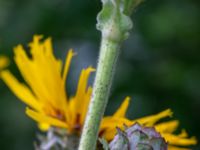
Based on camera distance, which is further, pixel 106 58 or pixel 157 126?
pixel 157 126

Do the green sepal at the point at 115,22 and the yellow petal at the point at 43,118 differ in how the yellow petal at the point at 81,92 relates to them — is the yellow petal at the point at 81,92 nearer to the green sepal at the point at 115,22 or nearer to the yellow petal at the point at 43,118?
the yellow petal at the point at 43,118

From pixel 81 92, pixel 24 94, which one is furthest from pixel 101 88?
pixel 24 94

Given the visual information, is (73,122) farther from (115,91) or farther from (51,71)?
(115,91)

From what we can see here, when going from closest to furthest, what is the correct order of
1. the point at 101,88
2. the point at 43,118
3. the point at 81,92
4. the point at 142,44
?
the point at 101,88
the point at 43,118
the point at 81,92
the point at 142,44

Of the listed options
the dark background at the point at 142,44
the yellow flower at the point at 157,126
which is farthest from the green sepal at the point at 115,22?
the dark background at the point at 142,44

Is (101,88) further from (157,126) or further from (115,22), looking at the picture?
(157,126)

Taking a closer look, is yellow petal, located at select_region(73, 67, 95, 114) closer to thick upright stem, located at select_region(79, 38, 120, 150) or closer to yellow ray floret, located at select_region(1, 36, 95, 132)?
yellow ray floret, located at select_region(1, 36, 95, 132)

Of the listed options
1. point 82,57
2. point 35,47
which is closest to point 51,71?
point 35,47
